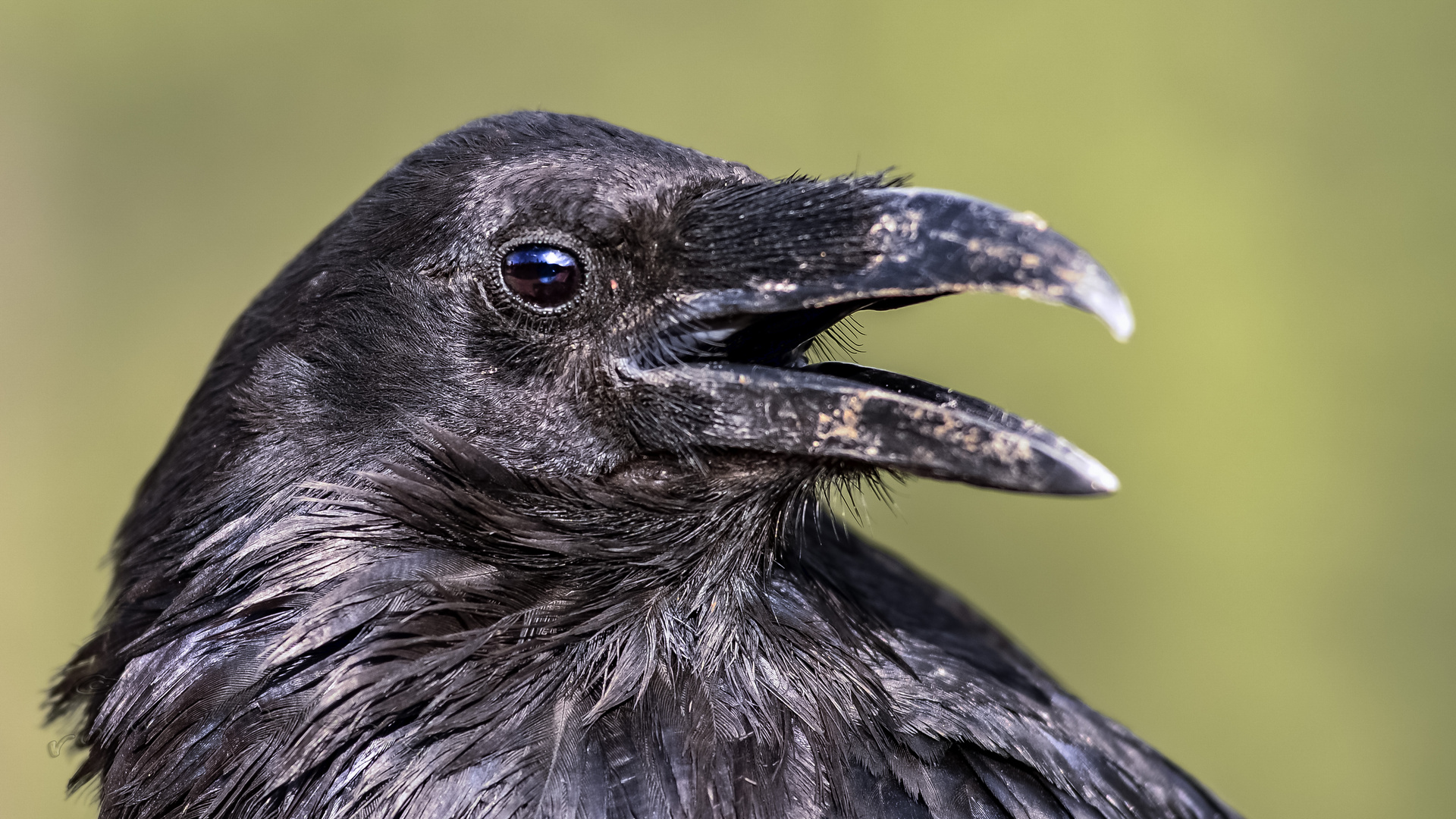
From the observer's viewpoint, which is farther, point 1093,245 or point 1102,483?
point 1093,245

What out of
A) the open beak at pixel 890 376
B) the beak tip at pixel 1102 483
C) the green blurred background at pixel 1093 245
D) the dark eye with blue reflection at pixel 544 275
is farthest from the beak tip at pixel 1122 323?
the green blurred background at pixel 1093 245

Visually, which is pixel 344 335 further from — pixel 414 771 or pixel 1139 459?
pixel 1139 459

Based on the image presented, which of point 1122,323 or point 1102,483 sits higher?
point 1122,323

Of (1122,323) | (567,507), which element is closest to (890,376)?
(1122,323)

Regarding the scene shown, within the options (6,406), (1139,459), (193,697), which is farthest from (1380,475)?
(6,406)

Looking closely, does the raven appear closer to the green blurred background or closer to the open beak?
the open beak

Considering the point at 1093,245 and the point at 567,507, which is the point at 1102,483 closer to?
the point at 567,507

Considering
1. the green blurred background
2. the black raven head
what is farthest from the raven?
the green blurred background
